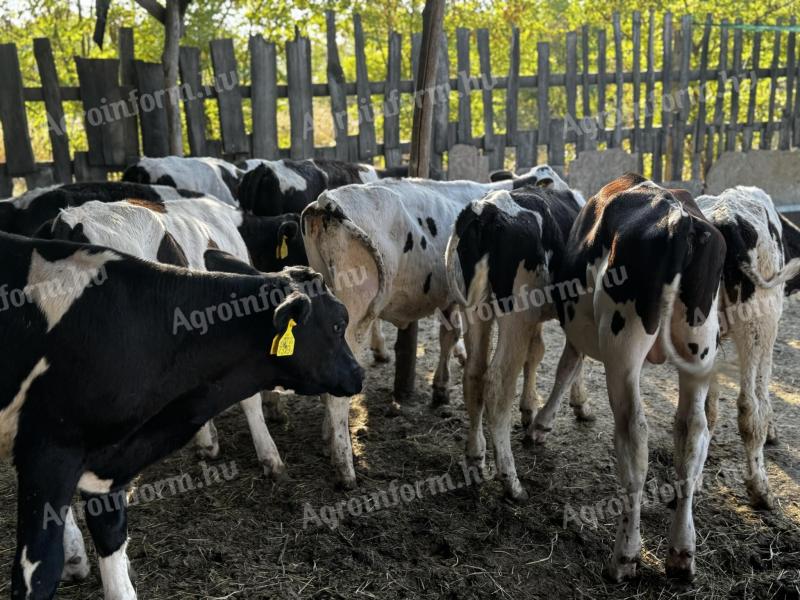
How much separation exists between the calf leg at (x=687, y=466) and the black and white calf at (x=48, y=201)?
4309 millimetres

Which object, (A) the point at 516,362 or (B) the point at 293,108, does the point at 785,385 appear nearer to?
(A) the point at 516,362

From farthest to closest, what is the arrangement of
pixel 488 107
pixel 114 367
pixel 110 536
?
pixel 488 107 → pixel 110 536 → pixel 114 367

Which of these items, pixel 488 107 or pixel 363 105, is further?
pixel 488 107

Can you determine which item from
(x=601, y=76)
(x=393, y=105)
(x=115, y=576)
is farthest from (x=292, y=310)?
(x=601, y=76)

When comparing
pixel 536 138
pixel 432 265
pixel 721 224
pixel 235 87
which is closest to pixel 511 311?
pixel 432 265

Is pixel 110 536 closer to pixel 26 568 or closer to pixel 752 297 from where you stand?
pixel 26 568

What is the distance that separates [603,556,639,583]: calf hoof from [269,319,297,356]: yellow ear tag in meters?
2.00

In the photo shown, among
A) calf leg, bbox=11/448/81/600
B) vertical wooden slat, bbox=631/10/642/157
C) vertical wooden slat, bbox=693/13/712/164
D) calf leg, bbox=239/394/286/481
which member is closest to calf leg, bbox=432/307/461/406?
calf leg, bbox=239/394/286/481

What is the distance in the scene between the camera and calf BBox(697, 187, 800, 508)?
4402mm

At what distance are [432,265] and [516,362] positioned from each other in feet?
3.58

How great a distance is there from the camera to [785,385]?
658 cm

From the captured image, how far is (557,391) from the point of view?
5246mm

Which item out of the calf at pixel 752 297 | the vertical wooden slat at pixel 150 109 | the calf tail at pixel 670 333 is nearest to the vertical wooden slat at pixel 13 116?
the vertical wooden slat at pixel 150 109

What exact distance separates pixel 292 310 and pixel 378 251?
1.73 m
